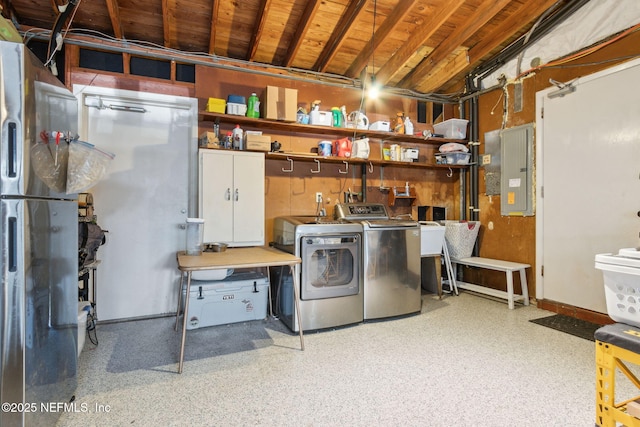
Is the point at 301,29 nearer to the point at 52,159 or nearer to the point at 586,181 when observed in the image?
the point at 52,159

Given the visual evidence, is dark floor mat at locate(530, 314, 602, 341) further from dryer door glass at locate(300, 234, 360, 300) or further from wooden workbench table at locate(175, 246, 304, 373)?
wooden workbench table at locate(175, 246, 304, 373)

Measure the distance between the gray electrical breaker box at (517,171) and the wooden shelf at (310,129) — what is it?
70cm

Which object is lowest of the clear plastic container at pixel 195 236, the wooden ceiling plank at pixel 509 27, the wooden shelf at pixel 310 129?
the clear plastic container at pixel 195 236

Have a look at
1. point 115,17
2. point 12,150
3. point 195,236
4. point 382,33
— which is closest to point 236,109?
point 115,17

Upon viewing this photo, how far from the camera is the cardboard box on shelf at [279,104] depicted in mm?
3449

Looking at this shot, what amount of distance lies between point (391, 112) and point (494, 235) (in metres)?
2.14

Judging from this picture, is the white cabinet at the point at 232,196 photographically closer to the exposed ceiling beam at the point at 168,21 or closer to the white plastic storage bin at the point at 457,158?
the exposed ceiling beam at the point at 168,21

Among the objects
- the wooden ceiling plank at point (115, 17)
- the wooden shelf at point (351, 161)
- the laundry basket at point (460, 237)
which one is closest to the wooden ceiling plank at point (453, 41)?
the wooden shelf at point (351, 161)

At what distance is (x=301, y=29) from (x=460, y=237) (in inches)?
122

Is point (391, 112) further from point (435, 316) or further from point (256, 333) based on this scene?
point (256, 333)

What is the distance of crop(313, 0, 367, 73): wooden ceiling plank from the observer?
126 inches

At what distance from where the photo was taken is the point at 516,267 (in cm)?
363

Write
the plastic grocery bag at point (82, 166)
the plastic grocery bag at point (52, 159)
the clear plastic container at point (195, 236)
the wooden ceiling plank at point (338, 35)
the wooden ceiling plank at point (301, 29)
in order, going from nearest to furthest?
the plastic grocery bag at point (52, 159)
the plastic grocery bag at point (82, 166)
the clear plastic container at point (195, 236)
the wooden ceiling plank at point (301, 29)
the wooden ceiling plank at point (338, 35)

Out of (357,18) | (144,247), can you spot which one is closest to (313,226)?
(144,247)
